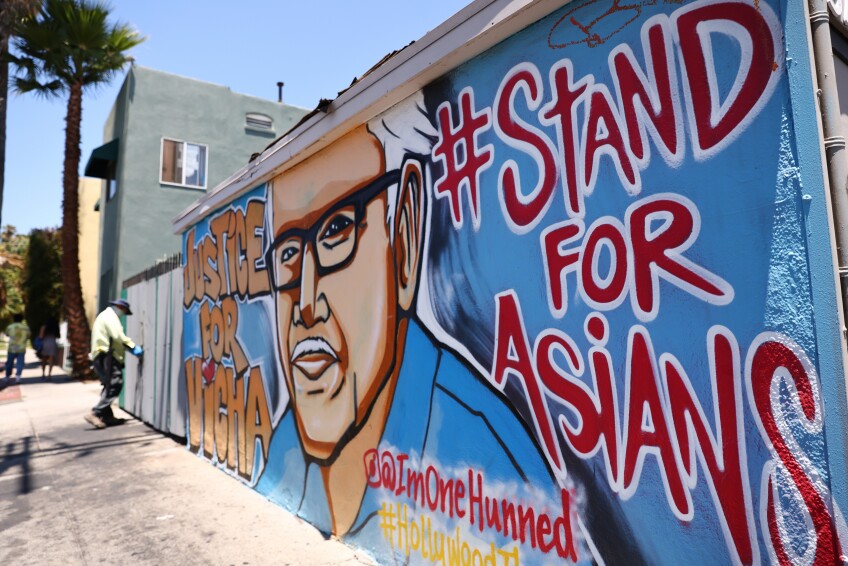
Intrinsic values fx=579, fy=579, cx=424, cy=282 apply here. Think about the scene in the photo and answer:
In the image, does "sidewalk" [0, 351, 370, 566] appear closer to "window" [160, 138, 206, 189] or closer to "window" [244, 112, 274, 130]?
"window" [160, 138, 206, 189]

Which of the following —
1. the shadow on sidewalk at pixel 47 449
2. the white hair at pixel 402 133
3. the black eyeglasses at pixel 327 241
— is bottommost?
the shadow on sidewalk at pixel 47 449

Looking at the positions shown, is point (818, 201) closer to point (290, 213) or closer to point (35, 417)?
point (290, 213)

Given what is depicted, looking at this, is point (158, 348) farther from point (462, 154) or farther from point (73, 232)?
point (73, 232)

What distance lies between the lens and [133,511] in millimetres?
4848

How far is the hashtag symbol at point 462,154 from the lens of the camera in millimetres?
2987

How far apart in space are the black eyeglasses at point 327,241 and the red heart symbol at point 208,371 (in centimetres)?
197

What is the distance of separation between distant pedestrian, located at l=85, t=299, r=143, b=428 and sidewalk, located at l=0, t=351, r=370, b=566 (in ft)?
2.35

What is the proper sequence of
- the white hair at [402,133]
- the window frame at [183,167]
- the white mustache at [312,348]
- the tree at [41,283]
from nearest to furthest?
the white hair at [402,133], the white mustache at [312,348], the window frame at [183,167], the tree at [41,283]

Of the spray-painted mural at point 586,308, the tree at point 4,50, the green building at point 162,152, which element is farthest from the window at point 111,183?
the spray-painted mural at point 586,308

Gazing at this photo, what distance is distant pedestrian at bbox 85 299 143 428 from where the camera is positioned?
855 centimetres

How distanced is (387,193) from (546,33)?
1422 mm

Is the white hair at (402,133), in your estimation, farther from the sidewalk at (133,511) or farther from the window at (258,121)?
the window at (258,121)

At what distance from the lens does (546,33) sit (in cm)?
267

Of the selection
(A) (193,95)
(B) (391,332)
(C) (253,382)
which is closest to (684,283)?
(B) (391,332)
